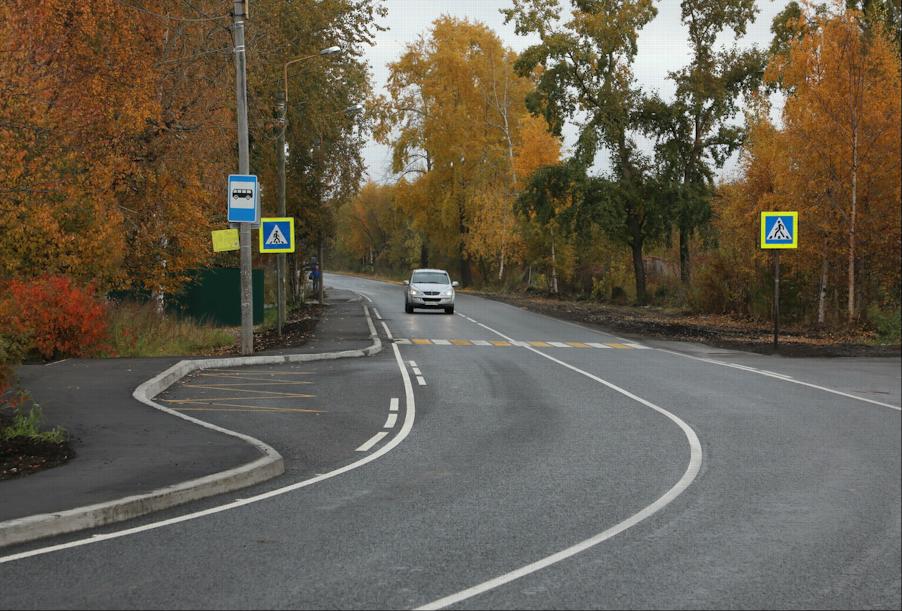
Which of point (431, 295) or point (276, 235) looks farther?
point (431, 295)

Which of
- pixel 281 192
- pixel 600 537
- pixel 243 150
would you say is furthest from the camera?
pixel 281 192

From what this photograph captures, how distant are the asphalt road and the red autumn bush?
5.37 meters

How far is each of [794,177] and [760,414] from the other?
1557 centimetres

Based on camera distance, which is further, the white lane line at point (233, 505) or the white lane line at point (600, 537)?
the white lane line at point (233, 505)

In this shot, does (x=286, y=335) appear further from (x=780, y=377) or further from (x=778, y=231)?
(x=780, y=377)

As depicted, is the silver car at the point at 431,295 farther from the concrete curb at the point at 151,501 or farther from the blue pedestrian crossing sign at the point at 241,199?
the concrete curb at the point at 151,501

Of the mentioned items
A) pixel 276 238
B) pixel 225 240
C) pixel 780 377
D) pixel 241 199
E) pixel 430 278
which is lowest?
pixel 780 377

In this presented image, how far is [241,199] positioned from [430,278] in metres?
19.4

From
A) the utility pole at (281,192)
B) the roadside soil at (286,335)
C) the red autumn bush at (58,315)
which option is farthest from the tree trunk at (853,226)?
the red autumn bush at (58,315)

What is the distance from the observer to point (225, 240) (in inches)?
842

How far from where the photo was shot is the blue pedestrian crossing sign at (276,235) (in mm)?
24969

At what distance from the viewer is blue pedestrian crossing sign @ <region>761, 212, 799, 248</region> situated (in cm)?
2173

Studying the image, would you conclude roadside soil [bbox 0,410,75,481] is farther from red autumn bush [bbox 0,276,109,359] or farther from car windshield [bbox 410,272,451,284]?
car windshield [bbox 410,272,451,284]

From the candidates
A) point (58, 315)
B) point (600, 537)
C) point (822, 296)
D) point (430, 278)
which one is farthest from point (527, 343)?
point (600, 537)
